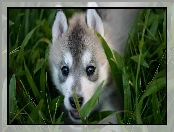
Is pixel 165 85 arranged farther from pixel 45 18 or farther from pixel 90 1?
pixel 45 18

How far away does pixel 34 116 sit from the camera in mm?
2295

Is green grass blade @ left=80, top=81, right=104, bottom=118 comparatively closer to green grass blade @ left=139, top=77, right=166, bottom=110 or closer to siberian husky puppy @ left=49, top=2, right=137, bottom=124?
siberian husky puppy @ left=49, top=2, right=137, bottom=124

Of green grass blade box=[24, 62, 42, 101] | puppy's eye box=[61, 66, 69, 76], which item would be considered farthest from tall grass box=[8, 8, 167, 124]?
puppy's eye box=[61, 66, 69, 76]

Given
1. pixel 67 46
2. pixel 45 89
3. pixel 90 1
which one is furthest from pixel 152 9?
pixel 45 89

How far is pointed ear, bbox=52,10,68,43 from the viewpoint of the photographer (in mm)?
2367

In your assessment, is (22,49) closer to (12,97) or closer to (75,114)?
(12,97)

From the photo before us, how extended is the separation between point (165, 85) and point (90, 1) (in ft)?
1.79

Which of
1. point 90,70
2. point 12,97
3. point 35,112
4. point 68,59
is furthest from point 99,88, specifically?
point 12,97

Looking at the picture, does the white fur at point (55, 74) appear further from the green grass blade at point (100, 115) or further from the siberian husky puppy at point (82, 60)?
the green grass blade at point (100, 115)

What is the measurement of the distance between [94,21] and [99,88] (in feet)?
1.08

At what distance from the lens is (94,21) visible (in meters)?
2.37

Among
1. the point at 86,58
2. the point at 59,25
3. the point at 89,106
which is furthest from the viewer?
the point at 59,25

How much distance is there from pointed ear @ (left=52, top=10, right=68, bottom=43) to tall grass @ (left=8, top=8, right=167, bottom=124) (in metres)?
0.05

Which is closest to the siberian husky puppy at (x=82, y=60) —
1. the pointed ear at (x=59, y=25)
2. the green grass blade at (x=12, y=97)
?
the pointed ear at (x=59, y=25)
